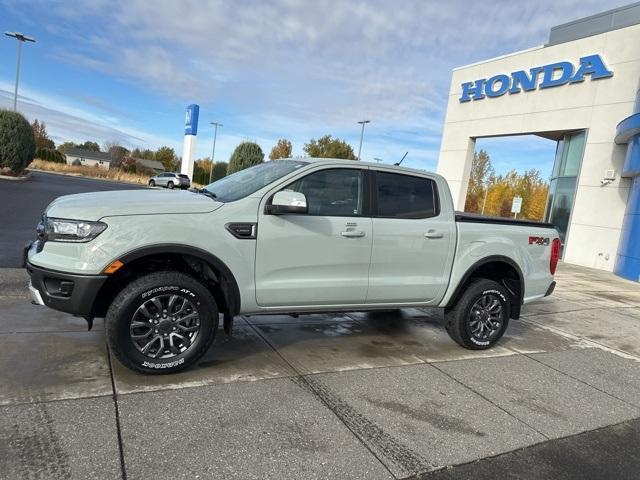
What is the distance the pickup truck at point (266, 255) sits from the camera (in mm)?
3686

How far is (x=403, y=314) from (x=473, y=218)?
79.3 inches

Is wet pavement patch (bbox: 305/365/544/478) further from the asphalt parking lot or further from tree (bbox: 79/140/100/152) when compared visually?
tree (bbox: 79/140/100/152)

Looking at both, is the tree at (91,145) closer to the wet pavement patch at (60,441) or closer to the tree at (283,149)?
the tree at (283,149)

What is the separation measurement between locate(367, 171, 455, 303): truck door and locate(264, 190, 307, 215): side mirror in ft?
3.11

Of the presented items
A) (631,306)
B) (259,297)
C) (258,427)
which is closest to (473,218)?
(259,297)

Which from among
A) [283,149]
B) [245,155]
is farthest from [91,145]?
[245,155]

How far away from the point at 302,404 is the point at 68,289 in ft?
6.32

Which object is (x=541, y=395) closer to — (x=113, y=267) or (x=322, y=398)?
(x=322, y=398)

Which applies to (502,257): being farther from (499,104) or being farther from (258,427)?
(499,104)

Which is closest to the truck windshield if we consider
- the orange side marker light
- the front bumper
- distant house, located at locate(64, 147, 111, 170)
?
the orange side marker light

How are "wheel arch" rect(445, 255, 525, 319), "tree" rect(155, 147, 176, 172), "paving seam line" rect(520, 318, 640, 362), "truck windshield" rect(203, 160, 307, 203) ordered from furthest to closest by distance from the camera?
1. "tree" rect(155, 147, 176, 172)
2. "paving seam line" rect(520, 318, 640, 362)
3. "wheel arch" rect(445, 255, 525, 319)
4. "truck windshield" rect(203, 160, 307, 203)

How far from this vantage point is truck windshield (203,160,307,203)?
4.34 meters

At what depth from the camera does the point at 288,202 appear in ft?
13.1

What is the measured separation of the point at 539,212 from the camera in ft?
151
